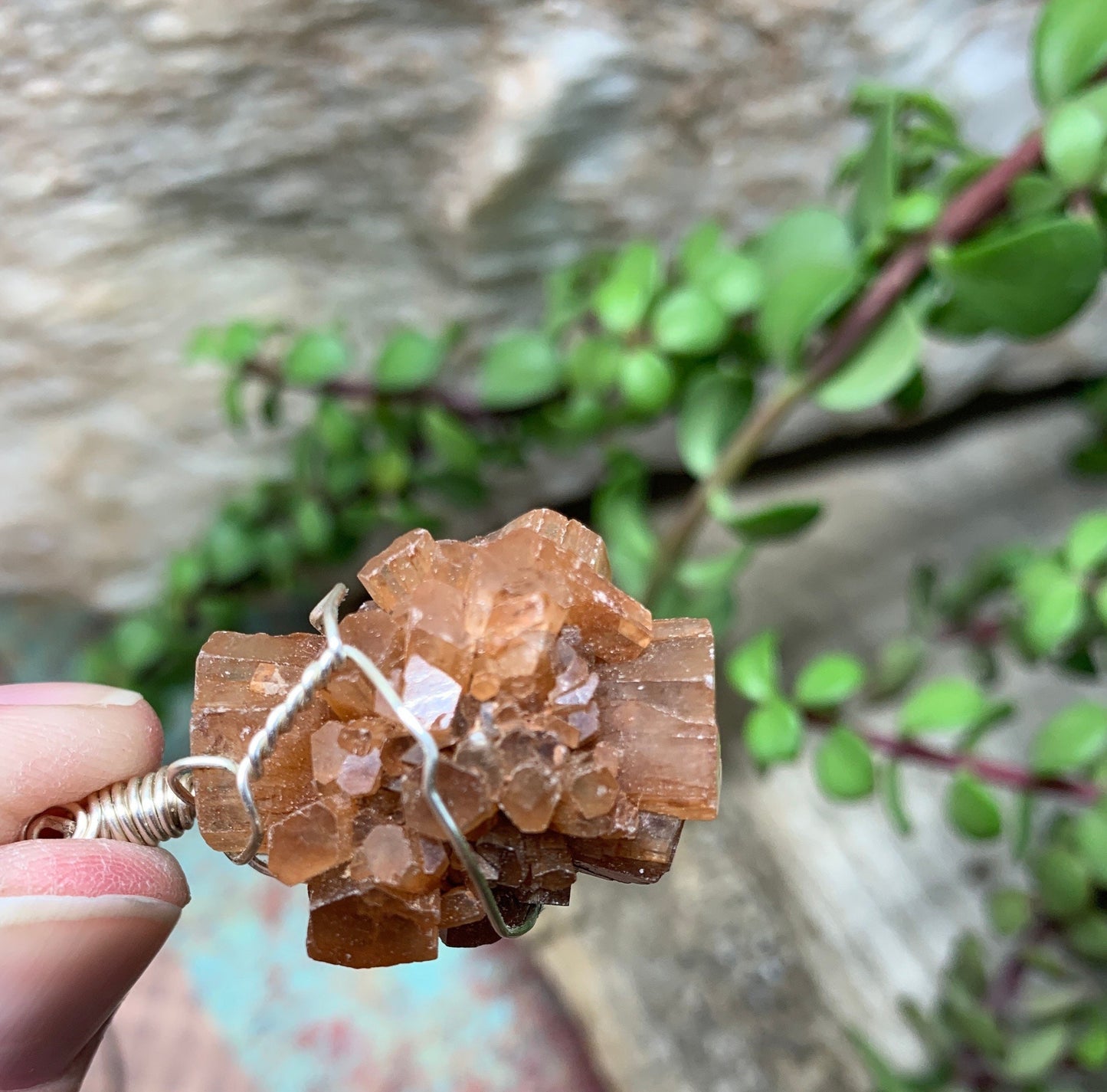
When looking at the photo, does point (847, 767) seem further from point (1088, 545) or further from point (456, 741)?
point (456, 741)

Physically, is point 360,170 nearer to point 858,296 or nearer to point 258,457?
point 258,457

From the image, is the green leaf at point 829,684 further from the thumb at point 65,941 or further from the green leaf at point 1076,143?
the thumb at point 65,941

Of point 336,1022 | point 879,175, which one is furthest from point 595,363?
point 336,1022

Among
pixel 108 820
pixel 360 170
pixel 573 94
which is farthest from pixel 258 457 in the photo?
pixel 108 820

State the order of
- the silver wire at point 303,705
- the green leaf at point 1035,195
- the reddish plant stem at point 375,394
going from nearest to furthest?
the silver wire at point 303,705 → the green leaf at point 1035,195 → the reddish plant stem at point 375,394

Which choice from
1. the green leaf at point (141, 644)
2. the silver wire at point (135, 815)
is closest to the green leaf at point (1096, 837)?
the silver wire at point (135, 815)

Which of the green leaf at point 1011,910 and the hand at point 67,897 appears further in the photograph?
the green leaf at point 1011,910
